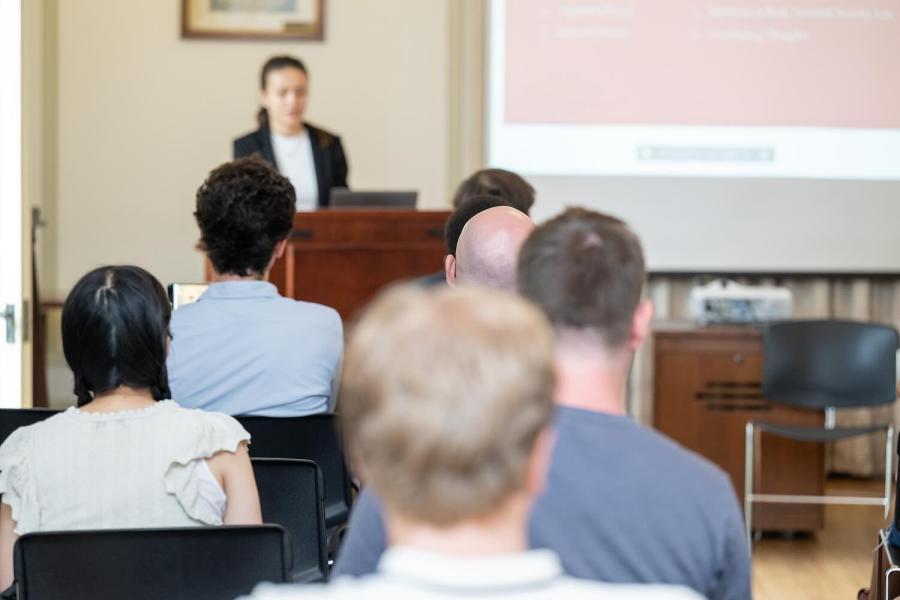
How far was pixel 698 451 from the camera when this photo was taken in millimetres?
5484

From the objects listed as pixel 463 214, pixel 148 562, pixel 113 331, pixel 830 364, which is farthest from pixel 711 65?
pixel 148 562

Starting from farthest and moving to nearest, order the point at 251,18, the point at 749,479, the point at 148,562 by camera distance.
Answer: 1. the point at 251,18
2. the point at 749,479
3. the point at 148,562

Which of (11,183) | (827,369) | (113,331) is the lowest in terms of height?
(827,369)

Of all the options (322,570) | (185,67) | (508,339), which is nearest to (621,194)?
(185,67)

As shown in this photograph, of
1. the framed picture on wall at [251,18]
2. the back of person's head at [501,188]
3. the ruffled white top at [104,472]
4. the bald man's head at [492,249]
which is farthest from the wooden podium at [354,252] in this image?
the ruffled white top at [104,472]

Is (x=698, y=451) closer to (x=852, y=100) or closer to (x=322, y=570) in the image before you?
(x=852, y=100)

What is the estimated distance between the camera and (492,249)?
253 cm

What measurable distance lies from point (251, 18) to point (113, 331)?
470 cm

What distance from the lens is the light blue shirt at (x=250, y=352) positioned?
2807mm

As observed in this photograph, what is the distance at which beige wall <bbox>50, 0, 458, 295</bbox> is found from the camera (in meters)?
6.52

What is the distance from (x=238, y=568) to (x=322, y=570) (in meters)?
0.72

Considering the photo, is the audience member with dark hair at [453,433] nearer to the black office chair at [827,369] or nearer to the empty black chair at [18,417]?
the empty black chair at [18,417]

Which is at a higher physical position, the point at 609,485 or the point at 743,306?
the point at 609,485

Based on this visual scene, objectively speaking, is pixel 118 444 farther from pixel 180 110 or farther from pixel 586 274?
pixel 180 110
